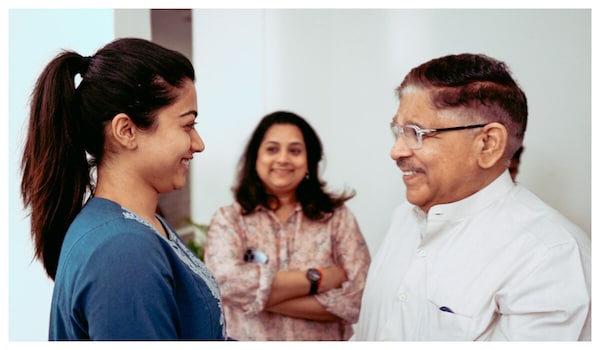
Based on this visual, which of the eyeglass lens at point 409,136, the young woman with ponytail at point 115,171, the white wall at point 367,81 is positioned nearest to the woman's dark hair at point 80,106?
the young woman with ponytail at point 115,171

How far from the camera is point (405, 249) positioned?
79.2 inches

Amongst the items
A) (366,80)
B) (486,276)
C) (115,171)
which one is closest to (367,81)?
(366,80)

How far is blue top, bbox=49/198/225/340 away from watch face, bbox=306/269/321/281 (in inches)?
46.7

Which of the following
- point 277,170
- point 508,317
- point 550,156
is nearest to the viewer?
point 508,317

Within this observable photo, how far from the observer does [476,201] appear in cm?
182

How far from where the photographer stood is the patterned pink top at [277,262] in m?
2.42

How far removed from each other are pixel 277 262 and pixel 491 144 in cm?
113

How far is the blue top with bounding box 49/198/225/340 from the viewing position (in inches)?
44.6

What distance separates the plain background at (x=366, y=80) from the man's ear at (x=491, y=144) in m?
1.58

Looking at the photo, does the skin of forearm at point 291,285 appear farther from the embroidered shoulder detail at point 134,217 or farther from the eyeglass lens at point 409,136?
the embroidered shoulder detail at point 134,217

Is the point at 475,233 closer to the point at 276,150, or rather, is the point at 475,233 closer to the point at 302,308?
the point at 302,308

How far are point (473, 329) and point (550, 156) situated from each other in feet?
6.08
